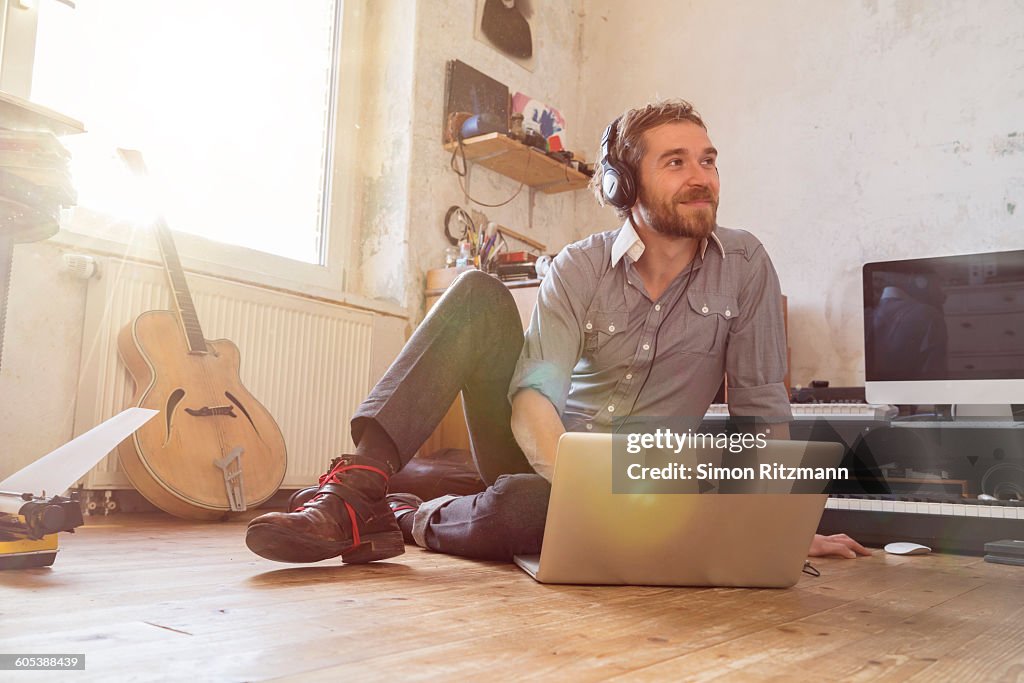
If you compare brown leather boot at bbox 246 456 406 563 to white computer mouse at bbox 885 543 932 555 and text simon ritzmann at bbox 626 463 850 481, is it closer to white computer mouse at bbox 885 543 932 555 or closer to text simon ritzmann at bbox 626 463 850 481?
text simon ritzmann at bbox 626 463 850 481

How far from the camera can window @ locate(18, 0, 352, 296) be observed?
2.33 meters

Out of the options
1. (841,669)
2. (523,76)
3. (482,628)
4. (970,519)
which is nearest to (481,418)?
(482,628)

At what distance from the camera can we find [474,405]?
4.92 feet

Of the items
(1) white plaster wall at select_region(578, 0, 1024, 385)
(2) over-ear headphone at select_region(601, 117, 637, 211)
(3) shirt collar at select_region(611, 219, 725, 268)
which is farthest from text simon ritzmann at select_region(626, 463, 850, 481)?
(1) white plaster wall at select_region(578, 0, 1024, 385)

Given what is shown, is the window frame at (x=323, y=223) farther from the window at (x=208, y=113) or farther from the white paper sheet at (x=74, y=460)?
Answer: the white paper sheet at (x=74, y=460)

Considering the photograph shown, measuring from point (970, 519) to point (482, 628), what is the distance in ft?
5.06

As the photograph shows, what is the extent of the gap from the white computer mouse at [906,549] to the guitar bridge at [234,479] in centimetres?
165

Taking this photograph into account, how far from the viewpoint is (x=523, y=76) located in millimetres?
3605

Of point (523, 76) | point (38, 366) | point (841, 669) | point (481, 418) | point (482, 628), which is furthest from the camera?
point (523, 76)

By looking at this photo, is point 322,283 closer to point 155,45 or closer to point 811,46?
point 155,45

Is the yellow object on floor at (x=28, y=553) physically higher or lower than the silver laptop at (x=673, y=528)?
lower

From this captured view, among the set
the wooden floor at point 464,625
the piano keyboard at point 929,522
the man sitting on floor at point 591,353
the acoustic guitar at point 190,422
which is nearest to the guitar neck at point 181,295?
the acoustic guitar at point 190,422

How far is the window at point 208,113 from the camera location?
233 cm

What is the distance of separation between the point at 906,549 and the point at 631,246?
1.06 meters
